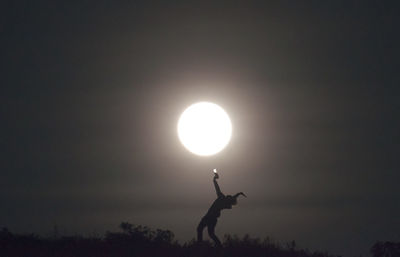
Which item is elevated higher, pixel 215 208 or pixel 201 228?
pixel 215 208

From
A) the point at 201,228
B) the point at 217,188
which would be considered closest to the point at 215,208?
the point at 217,188

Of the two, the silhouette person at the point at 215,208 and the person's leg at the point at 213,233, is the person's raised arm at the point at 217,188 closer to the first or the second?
the silhouette person at the point at 215,208

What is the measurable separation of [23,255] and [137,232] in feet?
17.0

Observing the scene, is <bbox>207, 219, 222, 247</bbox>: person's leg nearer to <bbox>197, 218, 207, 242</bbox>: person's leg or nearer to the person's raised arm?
<bbox>197, 218, 207, 242</bbox>: person's leg

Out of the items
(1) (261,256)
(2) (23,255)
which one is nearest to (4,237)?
(2) (23,255)

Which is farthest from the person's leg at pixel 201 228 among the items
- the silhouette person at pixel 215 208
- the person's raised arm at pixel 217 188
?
the person's raised arm at pixel 217 188

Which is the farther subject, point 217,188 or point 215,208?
point 217,188

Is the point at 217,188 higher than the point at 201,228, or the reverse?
the point at 217,188

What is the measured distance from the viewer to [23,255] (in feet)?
Result: 70.2

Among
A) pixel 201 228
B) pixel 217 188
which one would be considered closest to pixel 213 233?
pixel 201 228

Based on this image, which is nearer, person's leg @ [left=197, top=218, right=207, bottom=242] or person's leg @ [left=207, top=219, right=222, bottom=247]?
person's leg @ [left=207, top=219, right=222, bottom=247]

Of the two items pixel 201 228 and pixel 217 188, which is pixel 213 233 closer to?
pixel 201 228

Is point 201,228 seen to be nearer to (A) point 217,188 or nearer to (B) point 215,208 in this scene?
(B) point 215,208

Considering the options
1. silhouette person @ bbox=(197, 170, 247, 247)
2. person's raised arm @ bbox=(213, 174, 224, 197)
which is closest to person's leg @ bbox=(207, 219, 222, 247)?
silhouette person @ bbox=(197, 170, 247, 247)
